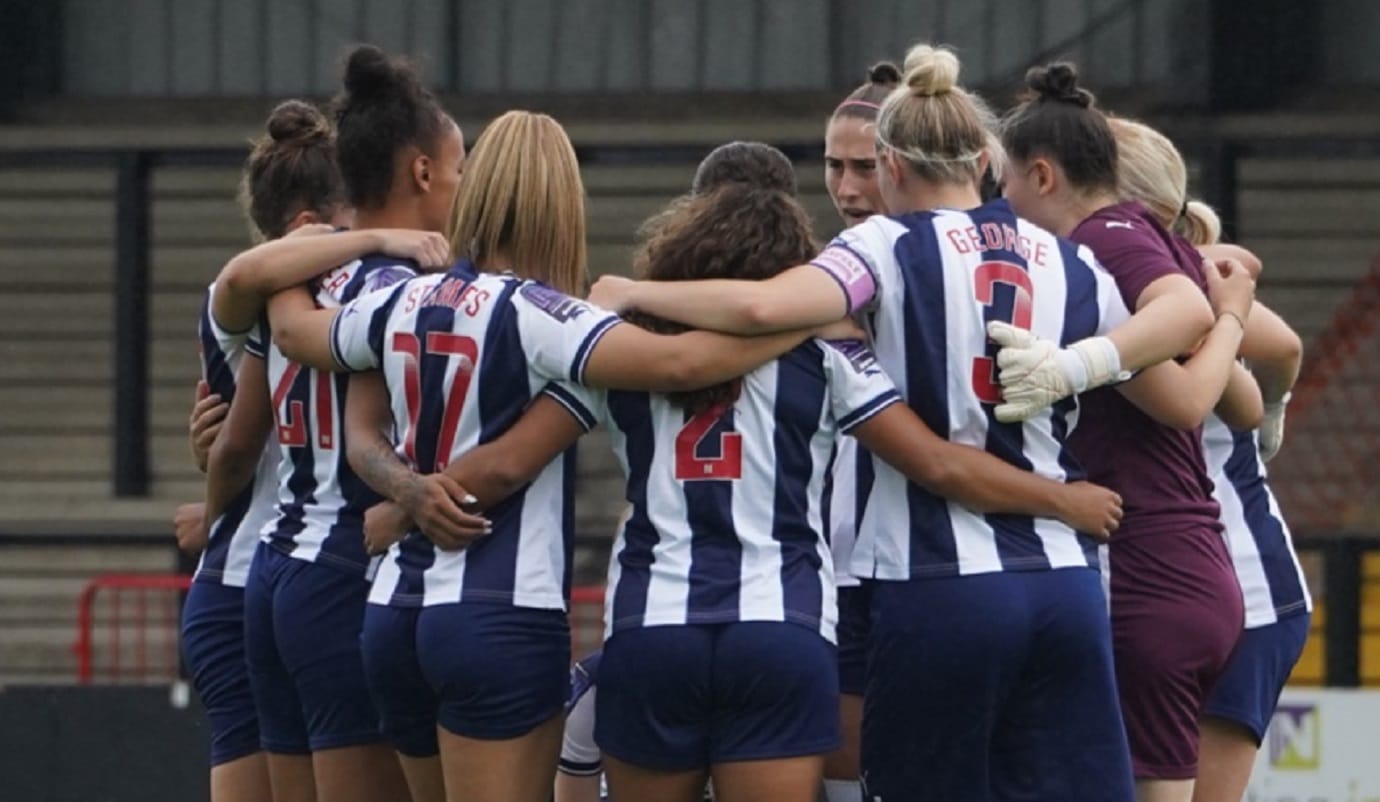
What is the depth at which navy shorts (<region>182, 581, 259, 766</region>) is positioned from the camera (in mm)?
4922

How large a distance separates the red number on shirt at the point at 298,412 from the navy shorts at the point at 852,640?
985 millimetres

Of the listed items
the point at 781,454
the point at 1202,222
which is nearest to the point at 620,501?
the point at 1202,222

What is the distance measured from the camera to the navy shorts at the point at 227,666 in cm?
492

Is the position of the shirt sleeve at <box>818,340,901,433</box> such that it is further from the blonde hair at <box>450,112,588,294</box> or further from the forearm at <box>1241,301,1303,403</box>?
the forearm at <box>1241,301,1303,403</box>

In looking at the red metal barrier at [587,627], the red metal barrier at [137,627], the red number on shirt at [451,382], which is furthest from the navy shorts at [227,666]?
the red metal barrier at [587,627]

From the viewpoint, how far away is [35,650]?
39.4ft

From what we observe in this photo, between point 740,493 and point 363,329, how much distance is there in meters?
0.74

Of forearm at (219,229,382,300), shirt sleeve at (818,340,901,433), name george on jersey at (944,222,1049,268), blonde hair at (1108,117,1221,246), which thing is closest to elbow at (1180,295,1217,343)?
name george on jersey at (944,222,1049,268)

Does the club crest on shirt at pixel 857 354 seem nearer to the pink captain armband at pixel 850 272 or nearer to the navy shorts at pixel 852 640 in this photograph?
the pink captain armband at pixel 850 272

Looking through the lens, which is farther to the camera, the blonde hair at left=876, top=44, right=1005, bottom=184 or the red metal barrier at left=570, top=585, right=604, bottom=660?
the red metal barrier at left=570, top=585, right=604, bottom=660

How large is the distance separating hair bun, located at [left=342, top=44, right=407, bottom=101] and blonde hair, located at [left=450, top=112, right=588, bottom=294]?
35cm

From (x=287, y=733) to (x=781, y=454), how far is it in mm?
1272

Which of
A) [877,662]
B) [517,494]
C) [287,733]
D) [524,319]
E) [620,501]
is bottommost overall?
[620,501]

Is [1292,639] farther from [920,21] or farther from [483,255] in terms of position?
[920,21]
